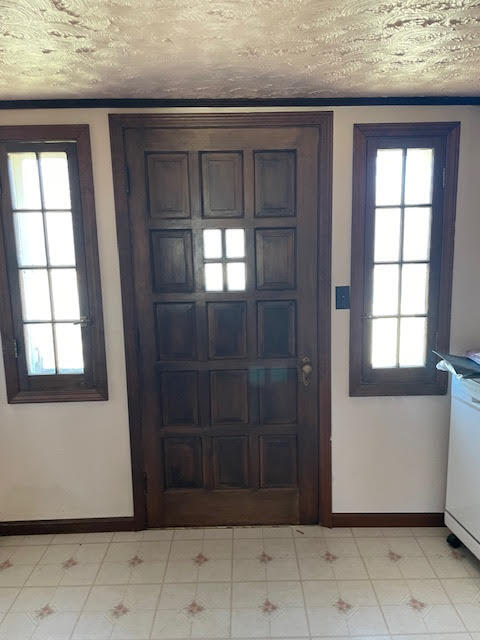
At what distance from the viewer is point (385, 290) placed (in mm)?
2303

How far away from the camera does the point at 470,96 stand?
2123mm

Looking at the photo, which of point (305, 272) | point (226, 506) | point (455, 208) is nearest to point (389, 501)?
point (226, 506)

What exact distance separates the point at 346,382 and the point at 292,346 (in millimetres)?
344

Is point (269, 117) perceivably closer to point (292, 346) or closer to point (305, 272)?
point (305, 272)

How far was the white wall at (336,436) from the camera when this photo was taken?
225 cm

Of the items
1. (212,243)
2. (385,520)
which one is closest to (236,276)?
(212,243)

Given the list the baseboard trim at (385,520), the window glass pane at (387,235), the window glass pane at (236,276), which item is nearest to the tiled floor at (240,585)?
the baseboard trim at (385,520)

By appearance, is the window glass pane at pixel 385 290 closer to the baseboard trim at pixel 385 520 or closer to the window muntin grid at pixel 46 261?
the baseboard trim at pixel 385 520

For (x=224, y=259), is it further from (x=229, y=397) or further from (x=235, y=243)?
(x=229, y=397)

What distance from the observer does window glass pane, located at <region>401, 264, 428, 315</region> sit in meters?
2.29

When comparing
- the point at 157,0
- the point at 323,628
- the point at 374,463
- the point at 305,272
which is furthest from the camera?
the point at 374,463

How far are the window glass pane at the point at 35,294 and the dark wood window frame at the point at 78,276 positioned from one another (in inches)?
1.3

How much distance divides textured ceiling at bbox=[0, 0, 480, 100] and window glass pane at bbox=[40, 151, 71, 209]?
0.89 ft

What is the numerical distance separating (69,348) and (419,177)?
1985 millimetres
